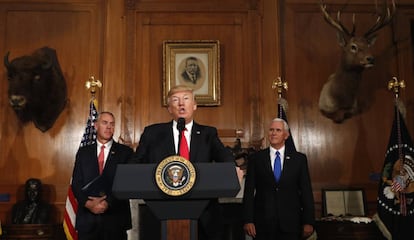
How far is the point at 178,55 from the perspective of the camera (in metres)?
5.55

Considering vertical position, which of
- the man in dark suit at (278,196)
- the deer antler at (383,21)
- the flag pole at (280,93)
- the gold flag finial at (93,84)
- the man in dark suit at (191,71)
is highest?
the deer antler at (383,21)

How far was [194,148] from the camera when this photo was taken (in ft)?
9.49

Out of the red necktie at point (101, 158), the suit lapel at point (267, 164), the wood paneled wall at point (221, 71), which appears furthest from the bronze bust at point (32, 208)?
the suit lapel at point (267, 164)

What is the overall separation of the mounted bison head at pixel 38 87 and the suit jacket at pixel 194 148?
264 centimetres

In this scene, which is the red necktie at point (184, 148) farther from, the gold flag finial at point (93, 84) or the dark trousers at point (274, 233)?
Answer: the gold flag finial at point (93, 84)

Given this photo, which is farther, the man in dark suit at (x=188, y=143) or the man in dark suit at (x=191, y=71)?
the man in dark suit at (x=191, y=71)

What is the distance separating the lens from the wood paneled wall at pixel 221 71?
5387 millimetres

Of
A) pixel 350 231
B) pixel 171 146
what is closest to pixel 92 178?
pixel 171 146

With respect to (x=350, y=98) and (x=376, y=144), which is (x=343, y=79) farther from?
(x=376, y=144)

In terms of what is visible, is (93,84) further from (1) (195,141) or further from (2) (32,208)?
(1) (195,141)

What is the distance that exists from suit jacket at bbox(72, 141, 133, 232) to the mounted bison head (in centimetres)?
165

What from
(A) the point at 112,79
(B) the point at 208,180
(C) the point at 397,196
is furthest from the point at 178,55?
(B) the point at 208,180

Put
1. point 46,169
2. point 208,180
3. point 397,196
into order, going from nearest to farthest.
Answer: point 208,180
point 397,196
point 46,169

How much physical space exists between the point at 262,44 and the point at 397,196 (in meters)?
2.23
